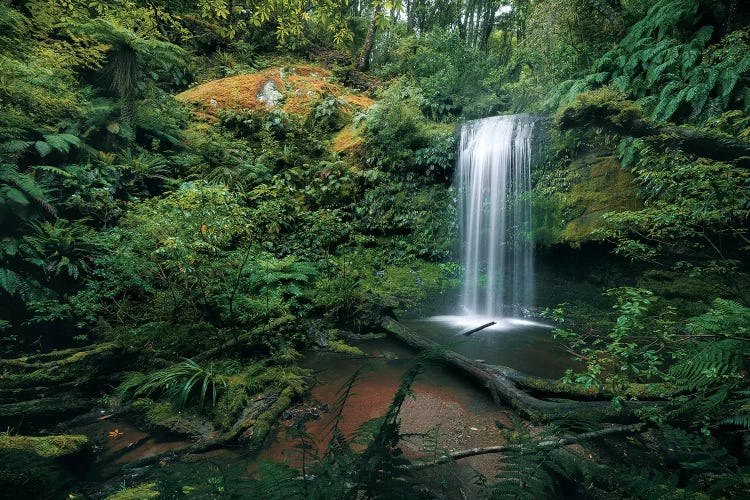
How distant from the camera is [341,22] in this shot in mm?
3535

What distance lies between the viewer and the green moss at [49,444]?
2.45m

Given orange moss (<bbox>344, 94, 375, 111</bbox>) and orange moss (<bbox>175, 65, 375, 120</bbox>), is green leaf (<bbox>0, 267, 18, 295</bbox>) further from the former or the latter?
orange moss (<bbox>344, 94, 375, 111</bbox>)

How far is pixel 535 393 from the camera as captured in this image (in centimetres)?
371

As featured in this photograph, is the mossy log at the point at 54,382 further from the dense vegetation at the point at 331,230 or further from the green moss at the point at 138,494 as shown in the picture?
the green moss at the point at 138,494

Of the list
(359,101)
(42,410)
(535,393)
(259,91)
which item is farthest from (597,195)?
(259,91)

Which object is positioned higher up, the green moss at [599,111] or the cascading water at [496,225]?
the green moss at [599,111]

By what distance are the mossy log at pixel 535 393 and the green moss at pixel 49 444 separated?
9.69ft

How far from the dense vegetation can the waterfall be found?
0.50m

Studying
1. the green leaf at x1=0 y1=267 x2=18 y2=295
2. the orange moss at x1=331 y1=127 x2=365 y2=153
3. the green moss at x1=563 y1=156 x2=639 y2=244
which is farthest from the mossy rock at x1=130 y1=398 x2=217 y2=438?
the orange moss at x1=331 y1=127 x2=365 y2=153

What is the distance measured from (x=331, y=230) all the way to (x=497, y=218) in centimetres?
417

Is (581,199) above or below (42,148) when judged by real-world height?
below

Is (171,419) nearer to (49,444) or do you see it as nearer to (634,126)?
(49,444)

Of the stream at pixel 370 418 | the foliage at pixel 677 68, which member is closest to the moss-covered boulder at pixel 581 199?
the foliage at pixel 677 68

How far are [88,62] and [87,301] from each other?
6.16 metres
